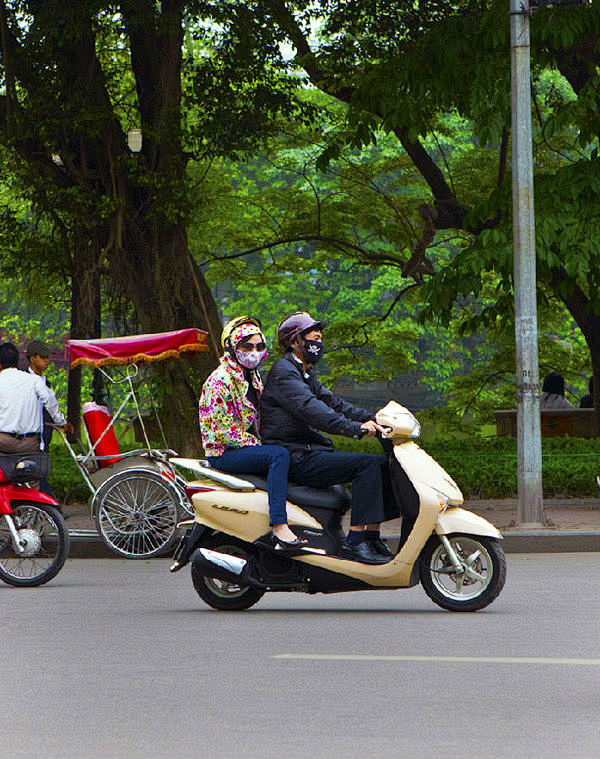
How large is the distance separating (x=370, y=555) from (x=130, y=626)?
5.09 ft

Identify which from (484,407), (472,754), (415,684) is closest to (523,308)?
(415,684)

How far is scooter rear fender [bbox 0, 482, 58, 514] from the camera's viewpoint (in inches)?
423

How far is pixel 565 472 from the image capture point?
1589 centimetres

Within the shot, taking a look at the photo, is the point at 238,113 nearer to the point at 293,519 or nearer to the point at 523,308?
the point at 523,308

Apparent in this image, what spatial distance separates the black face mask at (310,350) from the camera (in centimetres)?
927

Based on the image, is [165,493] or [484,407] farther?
[484,407]

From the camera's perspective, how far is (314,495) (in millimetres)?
8938

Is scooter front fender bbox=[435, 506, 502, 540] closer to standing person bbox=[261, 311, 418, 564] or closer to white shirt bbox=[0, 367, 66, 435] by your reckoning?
standing person bbox=[261, 311, 418, 564]

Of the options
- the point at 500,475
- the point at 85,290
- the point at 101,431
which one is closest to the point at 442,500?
the point at 101,431

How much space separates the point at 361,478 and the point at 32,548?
3.17m

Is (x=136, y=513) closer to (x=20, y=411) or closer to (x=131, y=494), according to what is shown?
(x=131, y=494)

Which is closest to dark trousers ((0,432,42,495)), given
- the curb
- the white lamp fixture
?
the curb

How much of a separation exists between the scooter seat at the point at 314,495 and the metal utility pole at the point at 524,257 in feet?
16.0

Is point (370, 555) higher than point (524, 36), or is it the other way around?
point (524, 36)
